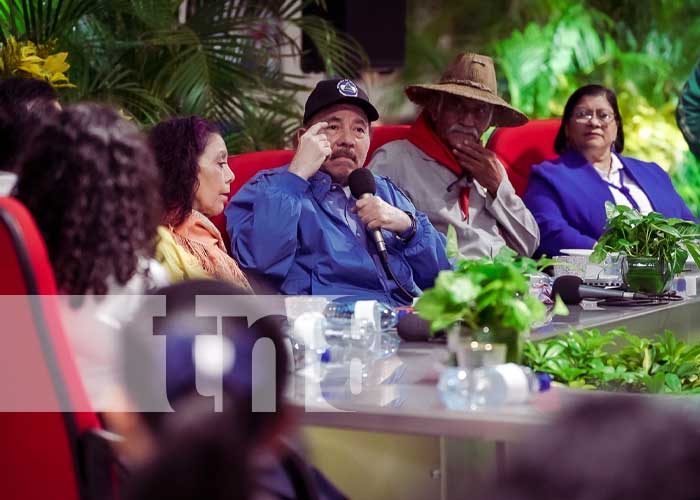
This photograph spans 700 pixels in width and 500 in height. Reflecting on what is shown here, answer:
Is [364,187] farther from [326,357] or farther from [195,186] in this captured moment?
[326,357]

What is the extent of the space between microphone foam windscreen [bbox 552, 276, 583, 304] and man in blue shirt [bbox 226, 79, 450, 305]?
442 millimetres

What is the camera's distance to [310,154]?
3.11 m

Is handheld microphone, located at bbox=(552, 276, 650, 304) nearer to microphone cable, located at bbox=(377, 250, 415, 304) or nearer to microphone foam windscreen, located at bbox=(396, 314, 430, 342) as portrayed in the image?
microphone cable, located at bbox=(377, 250, 415, 304)

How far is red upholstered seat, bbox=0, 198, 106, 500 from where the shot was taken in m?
1.47

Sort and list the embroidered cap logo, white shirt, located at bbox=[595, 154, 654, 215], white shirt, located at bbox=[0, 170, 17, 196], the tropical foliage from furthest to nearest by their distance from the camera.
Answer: white shirt, located at bbox=[595, 154, 654, 215], the tropical foliage, the embroidered cap logo, white shirt, located at bbox=[0, 170, 17, 196]

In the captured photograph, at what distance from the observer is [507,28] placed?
855cm

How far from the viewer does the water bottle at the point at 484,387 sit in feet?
5.27

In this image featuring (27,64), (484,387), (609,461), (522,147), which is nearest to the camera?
(609,461)

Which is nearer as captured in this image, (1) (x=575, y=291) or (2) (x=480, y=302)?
(2) (x=480, y=302)

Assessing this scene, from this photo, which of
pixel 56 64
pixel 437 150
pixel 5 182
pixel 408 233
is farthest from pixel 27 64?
pixel 5 182

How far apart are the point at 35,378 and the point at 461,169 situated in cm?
254

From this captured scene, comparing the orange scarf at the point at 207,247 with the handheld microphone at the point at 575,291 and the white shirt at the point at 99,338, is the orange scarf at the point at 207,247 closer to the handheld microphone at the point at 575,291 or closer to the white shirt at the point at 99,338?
the handheld microphone at the point at 575,291

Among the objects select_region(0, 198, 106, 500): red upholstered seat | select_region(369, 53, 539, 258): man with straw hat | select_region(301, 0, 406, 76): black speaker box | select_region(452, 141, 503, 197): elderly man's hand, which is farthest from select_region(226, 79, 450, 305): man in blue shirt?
select_region(301, 0, 406, 76): black speaker box

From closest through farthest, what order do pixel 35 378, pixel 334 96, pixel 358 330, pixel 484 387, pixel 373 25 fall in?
pixel 35 378, pixel 484 387, pixel 358 330, pixel 334 96, pixel 373 25
